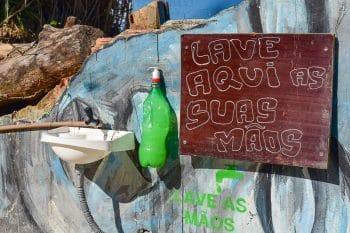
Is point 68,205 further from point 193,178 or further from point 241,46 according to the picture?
point 241,46

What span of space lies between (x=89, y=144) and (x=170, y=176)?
1.69 feet


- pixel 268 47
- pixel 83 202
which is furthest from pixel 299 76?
pixel 83 202

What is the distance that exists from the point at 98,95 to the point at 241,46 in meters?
1.03

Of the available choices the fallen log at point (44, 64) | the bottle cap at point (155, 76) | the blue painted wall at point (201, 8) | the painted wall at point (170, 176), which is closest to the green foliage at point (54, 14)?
the fallen log at point (44, 64)

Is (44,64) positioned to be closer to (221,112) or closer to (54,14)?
(221,112)

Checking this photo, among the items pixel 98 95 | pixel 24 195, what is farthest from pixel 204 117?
pixel 24 195

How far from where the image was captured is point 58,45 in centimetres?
421

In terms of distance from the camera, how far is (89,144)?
3.50m

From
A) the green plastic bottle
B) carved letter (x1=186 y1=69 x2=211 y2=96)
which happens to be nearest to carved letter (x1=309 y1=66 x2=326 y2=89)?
carved letter (x1=186 y1=69 x2=211 y2=96)

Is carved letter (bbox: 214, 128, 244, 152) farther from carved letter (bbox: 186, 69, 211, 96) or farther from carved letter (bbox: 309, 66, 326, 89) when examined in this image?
carved letter (bbox: 309, 66, 326, 89)

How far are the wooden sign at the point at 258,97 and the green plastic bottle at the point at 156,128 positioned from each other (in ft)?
0.37

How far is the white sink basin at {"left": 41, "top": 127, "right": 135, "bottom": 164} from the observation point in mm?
3508

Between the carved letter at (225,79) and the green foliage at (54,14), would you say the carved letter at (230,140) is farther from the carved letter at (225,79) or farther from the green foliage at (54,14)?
the green foliage at (54,14)

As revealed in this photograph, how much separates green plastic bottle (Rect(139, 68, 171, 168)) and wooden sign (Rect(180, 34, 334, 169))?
11cm
